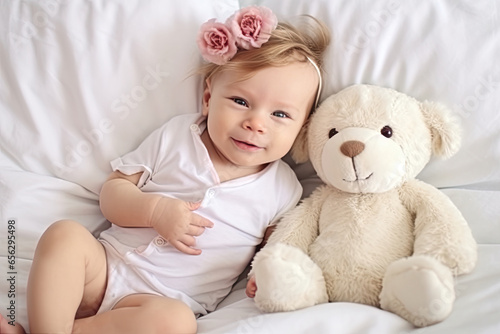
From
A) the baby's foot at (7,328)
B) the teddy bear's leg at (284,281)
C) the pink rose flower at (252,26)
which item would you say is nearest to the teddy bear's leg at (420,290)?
the teddy bear's leg at (284,281)

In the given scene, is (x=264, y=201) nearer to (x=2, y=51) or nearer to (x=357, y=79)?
(x=357, y=79)

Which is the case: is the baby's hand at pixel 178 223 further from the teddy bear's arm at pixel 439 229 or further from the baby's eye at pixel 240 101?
the teddy bear's arm at pixel 439 229

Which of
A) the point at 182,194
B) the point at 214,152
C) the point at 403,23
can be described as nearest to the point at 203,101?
the point at 214,152

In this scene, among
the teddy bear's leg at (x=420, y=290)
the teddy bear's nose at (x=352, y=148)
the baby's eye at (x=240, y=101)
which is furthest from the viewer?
the baby's eye at (x=240, y=101)

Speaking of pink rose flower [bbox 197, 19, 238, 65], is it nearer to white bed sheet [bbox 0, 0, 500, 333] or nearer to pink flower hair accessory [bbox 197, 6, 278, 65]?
pink flower hair accessory [bbox 197, 6, 278, 65]

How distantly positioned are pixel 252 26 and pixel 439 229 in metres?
0.55

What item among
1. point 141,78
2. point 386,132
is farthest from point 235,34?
point 386,132

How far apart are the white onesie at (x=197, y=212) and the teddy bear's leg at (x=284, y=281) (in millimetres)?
159

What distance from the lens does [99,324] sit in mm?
975

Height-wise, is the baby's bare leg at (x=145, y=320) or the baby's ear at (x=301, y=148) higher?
the baby's ear at (x=301, y=148)

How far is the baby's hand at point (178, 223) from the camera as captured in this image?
1.09 metres

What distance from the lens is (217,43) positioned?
1.12m

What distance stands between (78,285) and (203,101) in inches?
19.5

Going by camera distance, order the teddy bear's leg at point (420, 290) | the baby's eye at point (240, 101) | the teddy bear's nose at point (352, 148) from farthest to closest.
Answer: the baby's eye at point (240, 101) → the teddy bear's nose at point (352, 148) → the teddy bear's leg at point (420, 290)
